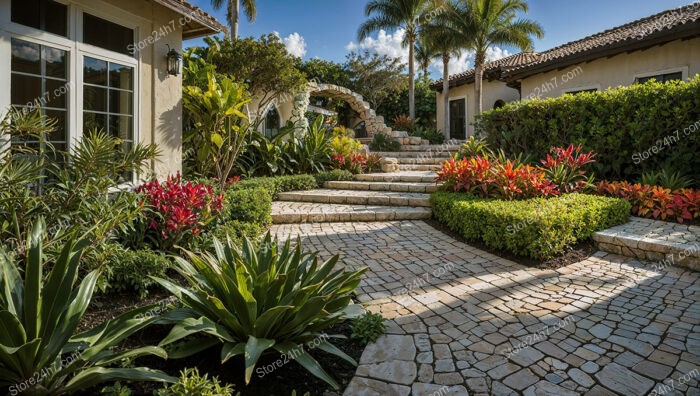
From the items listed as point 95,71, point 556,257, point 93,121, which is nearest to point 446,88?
point 556,257

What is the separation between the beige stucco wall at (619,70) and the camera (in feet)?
31.3

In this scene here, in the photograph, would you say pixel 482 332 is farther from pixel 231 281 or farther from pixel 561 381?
pixel 231 281

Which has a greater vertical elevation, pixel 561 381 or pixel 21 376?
pixel 21 376

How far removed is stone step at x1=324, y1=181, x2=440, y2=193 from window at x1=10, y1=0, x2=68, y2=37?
20.9ft

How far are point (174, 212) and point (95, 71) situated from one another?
2.96 meters

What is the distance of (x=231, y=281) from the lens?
2541 mm

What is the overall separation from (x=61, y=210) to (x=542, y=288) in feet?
15.9

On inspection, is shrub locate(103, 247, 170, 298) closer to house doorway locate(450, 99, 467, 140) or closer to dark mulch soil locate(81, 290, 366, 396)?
dark mulch soil locate(81, 290, 366, 396)

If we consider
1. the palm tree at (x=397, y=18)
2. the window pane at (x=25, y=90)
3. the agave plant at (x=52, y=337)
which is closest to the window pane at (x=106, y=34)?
the window pane at (x=25, y=90)

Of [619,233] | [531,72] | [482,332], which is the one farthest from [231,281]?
[531,72]

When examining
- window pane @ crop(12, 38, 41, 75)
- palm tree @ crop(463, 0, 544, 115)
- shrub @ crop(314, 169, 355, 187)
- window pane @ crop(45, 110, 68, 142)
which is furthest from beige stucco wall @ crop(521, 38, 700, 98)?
window pane @ crop(12, 38, 41, 75)

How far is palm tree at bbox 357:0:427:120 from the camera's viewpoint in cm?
1839

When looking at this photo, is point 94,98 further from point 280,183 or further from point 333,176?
point 333,176

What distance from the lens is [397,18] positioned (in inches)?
738
